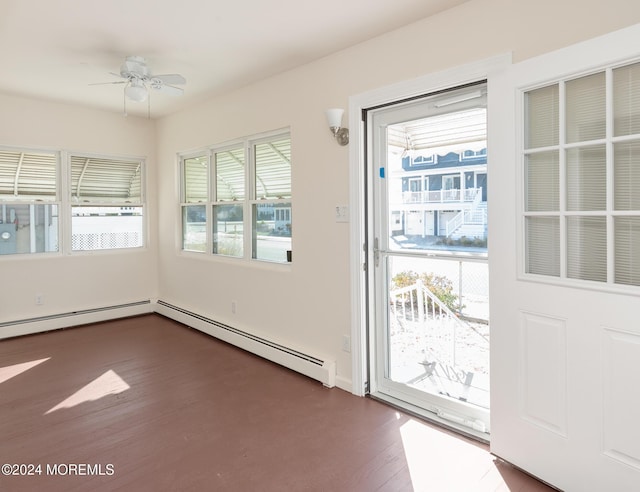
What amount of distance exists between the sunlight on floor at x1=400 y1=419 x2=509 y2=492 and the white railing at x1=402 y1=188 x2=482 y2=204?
57.4 inches

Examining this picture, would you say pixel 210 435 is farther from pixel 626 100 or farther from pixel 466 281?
pixel 626 100

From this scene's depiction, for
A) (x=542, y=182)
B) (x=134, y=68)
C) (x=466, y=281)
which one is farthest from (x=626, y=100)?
(x=134, y=68)

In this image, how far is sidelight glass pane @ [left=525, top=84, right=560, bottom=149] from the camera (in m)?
1.99

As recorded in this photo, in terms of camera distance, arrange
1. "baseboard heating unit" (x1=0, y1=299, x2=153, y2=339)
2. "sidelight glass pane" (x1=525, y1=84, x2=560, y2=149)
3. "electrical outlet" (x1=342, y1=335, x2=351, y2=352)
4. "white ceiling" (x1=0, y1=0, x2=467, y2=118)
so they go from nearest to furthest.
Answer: "sidelight glass pane" (x1=525, y1=84, x2=560, y2=149), "white ceiling" (x1=0, y1=0, x2=467, y2=118), "electrical outlet" (x1=342, y1=335, x2=351, y2=352), "baseboard heating unit" (x1=0, y1=299, x2=153, y2=339)

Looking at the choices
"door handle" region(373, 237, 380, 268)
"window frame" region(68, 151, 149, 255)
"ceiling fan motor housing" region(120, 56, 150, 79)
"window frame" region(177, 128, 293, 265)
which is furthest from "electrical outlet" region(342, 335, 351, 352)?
"window frame" region(68, 151, 149, 255)

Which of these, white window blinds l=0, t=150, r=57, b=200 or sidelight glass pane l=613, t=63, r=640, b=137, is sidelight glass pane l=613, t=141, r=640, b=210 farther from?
white window blinds l=0, t=150, r=57, b=200

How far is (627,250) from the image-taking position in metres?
1.79

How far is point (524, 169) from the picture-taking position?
2.08 metres

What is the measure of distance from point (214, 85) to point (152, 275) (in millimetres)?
2842

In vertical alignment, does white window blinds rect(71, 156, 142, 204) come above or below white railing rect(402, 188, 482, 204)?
above

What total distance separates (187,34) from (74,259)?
11.0 feet

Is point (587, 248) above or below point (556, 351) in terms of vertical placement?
above

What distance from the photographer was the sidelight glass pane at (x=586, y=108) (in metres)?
1.84

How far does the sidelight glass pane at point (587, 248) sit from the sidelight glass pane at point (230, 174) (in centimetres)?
316
